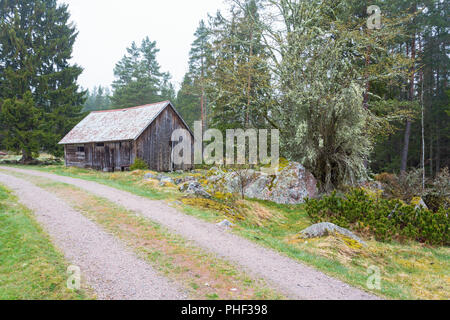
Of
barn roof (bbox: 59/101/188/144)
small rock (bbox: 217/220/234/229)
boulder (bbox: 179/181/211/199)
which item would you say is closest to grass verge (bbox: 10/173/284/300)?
small rock (bbox: 217/220/234/229)

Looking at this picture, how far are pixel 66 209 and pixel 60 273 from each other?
4592mm

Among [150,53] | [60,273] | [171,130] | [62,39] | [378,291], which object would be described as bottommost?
[378,291]

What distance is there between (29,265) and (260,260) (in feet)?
14.3

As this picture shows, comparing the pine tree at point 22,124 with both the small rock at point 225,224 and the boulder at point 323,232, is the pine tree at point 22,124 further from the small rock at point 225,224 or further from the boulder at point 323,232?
the boulder at point 323,232

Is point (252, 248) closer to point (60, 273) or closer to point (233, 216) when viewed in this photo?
point (233, 216)

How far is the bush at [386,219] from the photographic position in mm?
8008

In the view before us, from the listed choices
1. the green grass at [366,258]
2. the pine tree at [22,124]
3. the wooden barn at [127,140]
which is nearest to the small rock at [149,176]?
the wooden barn at [127,140]

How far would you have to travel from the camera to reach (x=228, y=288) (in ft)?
13.2

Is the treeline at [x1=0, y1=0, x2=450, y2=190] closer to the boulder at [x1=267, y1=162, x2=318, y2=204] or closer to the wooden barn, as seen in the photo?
the boulder at [x1=267, y1=162, x2=318, y2=204]

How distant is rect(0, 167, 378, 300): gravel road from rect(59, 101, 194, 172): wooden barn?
41.6 ft

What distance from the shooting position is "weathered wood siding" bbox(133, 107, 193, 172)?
2061 cm

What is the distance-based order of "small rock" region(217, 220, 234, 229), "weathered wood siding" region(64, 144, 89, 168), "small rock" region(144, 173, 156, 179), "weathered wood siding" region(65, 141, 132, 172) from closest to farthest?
1. "small rock" region(217, 220, 234, 229)
2. "small rock" region(144, 173, 156, 179)
3. "weathered wood siding" region(65, 141, 132, 172)
4. "weathered wood siding" region(64, 144, 89, 168)

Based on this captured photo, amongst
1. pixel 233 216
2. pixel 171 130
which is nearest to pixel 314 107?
pixel 233 216
